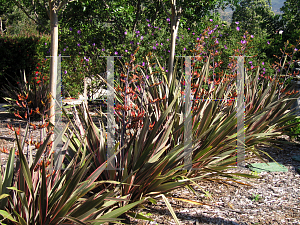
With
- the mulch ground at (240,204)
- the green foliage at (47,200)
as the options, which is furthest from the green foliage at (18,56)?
the green foliage at (47,200)

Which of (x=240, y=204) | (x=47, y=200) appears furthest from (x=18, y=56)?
(x=240, y=204)

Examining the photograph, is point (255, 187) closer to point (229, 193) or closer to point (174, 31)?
point (229, 193)

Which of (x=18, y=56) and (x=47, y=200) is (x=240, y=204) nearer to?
(x=47, y=200)

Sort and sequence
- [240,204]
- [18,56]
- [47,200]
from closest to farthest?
[47,200], [240,204], [18,56]

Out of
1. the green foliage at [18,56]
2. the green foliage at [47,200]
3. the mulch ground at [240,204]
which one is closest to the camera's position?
the green foliage at [47,200]

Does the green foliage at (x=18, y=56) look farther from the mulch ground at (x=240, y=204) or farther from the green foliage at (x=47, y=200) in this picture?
the green foliage at (x=47, y=200)

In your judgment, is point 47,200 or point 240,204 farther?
point 240,204

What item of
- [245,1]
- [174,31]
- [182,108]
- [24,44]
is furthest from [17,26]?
[245,1]

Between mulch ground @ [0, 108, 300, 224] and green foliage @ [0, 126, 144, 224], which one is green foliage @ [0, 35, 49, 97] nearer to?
mulch ground @ [0, 108, 300, 224]

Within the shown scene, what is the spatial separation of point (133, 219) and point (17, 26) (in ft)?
81.1

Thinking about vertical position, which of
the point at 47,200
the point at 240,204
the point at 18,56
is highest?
the point at 18,56

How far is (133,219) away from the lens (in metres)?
2.15

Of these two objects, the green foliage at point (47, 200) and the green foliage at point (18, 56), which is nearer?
the green foliage at point (47, 200)

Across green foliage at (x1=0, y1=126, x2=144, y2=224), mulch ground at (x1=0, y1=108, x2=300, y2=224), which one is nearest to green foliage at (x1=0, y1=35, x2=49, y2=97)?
mulch ground at (x1=0, y1=108, x2=300, y2=224)
